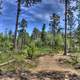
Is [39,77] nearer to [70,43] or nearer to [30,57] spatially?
[30,57]

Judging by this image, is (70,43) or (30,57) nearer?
(30,57)

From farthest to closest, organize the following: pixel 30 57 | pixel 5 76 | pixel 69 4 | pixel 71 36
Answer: pixel 71 36 < pixel 69 4 < pixel 30 57 < pixel 5 76

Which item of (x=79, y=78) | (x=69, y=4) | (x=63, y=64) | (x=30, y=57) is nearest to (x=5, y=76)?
(x=79, y=78)

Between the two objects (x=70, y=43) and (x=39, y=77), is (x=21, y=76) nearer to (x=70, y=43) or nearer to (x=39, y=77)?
(x=39, y=77)

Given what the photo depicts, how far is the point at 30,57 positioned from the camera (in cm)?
3003

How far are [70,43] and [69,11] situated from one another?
3234 cm

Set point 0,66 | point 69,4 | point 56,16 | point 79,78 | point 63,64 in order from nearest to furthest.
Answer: point 79,78 < point 0,66 < point 63,64 < point 69,4 < point 56,16

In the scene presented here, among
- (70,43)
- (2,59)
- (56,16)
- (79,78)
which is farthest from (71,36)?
(79,78)

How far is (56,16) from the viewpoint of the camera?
7731 cm

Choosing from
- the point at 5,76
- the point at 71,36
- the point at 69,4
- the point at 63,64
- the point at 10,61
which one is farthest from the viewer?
the point at 71,36

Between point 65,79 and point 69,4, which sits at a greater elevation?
point 69,4

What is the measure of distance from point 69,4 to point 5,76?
2558 cm

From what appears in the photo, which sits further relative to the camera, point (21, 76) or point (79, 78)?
point (79, 78)

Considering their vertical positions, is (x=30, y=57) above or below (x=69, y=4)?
A: below
